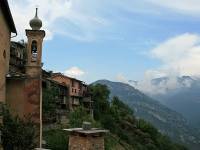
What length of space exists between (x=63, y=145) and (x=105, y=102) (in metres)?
46.6

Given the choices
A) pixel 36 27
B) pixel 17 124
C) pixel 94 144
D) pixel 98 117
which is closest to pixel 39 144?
pixel 17 124

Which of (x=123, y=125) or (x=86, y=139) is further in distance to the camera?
(x=123, y=125)

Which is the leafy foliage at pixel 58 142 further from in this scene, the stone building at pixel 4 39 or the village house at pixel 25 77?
the stone building at pixel 4 39

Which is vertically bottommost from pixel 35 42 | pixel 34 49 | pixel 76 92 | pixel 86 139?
pixel 86 139

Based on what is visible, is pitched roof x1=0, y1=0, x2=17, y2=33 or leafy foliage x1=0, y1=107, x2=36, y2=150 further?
pitched roof x1=0, y1=0, x2=17, y2=33

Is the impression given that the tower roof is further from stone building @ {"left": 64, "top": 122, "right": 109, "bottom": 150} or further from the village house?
stone building @ {"left": 64, "top": 122, "right": 109, "bottom": 150}

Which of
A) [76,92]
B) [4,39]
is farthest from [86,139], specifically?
[76,92]

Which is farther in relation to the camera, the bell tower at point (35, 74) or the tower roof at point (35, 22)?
the tower roof at point (35, 22)

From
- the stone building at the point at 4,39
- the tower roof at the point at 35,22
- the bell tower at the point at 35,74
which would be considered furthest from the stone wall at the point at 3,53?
the tower roof at the point at 35,22

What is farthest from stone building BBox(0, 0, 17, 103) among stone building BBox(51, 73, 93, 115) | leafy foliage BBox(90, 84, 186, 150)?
stone building BBox(51, 73, 93, 115)

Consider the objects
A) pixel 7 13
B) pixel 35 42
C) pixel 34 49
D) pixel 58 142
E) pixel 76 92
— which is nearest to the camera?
pixel 7 13

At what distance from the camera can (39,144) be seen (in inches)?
1144

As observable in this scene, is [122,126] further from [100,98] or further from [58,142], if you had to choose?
[58,142]

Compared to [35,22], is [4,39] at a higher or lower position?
lower
